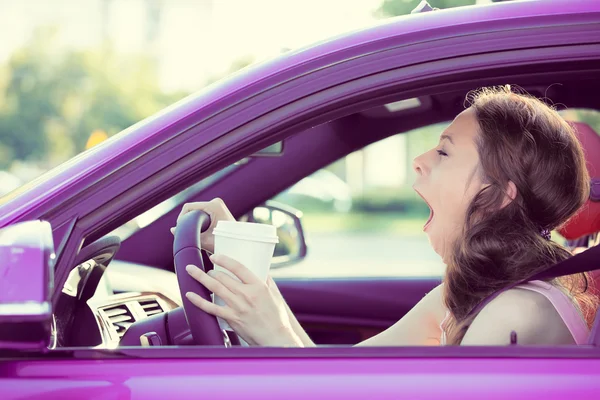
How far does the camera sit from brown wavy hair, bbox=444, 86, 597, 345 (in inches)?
67.0

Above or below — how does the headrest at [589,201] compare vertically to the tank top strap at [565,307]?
above

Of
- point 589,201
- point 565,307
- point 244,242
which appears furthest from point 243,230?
point 589,201

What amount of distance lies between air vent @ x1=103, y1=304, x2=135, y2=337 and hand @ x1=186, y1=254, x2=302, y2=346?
58 centimetres

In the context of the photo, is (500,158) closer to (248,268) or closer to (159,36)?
(248,268)

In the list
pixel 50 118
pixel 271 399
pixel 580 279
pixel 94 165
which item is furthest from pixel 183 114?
pixel 50 118

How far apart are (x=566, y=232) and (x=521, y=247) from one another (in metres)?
1.06

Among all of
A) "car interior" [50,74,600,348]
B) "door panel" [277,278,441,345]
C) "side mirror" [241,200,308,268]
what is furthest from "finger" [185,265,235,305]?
"door panel" [277,278,441,345]

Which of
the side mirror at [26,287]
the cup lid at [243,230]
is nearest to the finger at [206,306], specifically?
the cup lid at [243,230]

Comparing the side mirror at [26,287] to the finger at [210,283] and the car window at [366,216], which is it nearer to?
Answer: the finger at [210,283]

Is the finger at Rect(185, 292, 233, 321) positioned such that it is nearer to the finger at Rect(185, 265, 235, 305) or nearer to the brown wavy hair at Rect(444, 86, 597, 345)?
the finger at Rect(185, 265, 235, 305)

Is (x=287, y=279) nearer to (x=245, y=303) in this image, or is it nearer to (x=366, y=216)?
(x=245, y=303)

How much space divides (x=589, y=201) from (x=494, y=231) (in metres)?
0.91

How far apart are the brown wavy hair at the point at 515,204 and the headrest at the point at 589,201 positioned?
659mm

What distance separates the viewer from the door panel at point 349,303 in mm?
3158
